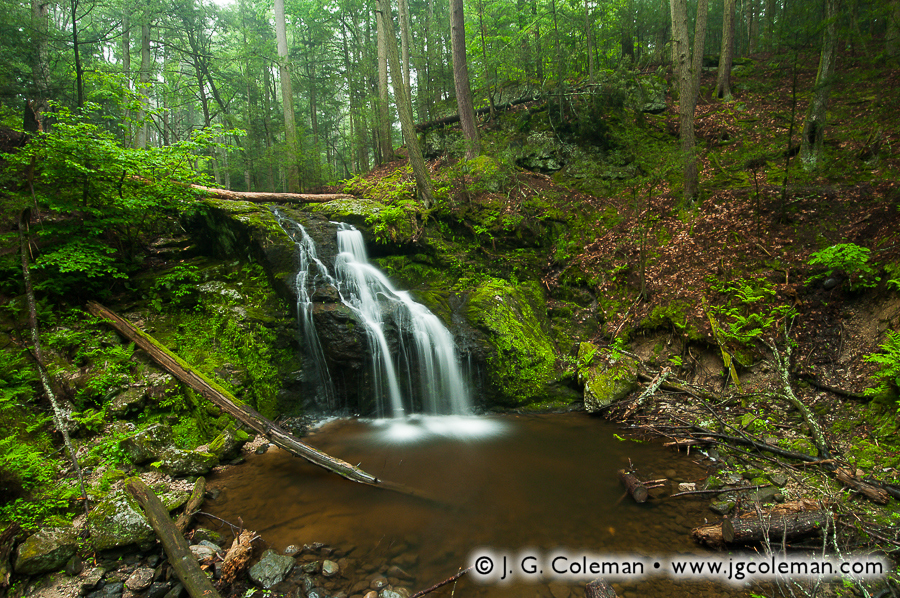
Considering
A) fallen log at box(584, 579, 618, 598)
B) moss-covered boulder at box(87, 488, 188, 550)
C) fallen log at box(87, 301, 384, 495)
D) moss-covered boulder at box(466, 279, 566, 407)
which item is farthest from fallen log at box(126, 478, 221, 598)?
moss-covered boulder at box(466, 279, 566, 407)

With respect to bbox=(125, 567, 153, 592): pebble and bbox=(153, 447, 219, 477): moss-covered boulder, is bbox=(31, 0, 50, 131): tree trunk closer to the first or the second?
bbox=(153, 447, 219, 477): moss-covered boulder

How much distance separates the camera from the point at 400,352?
25.0ft

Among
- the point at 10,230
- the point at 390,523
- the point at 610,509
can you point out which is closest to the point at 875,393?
the point at 610,509

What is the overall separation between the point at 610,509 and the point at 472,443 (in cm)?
243

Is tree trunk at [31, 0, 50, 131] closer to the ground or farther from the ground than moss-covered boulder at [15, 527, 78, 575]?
farther from the ground

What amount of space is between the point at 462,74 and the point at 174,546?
12.8 metres

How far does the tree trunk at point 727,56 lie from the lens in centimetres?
1234

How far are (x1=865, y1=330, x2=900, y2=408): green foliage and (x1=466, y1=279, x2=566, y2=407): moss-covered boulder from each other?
438 cm

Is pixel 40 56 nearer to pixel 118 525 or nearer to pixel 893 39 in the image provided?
pixel 118 525

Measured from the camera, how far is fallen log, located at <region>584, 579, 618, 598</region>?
10.1 feet

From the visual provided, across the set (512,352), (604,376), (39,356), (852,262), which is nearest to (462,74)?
(512,352)

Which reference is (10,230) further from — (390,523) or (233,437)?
(390,523)

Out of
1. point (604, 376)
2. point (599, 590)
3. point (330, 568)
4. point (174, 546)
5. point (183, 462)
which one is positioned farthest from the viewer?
point (604, 376)

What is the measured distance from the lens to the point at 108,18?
16672 mm
